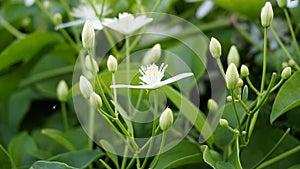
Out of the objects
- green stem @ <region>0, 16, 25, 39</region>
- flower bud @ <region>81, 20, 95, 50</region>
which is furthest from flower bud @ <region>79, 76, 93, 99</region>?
green stem @ <region>0, 16, 25, 39</region>

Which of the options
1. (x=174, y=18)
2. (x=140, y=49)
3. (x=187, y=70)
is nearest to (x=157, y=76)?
(x=187, y=70)

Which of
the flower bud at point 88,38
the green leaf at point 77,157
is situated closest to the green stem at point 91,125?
the green leaf at point 77,157

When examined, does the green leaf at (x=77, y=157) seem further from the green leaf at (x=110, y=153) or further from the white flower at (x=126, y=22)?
→ the white flower at (x=126, y=22)

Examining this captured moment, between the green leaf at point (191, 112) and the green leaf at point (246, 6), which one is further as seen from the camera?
the green leaf at point (246, 6)

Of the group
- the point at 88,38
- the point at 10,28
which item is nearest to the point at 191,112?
the point at 88,38

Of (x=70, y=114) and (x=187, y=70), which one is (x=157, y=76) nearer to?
(x=187, y=70)

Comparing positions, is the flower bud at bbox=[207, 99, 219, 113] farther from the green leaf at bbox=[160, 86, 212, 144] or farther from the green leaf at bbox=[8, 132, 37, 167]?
the green leaf at bbox=[8, 132, 37, 167]
